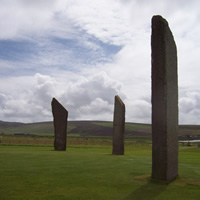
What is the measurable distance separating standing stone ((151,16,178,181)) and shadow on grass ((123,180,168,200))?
493 mm

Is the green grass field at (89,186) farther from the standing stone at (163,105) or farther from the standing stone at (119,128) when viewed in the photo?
the standing stone at (119,128)

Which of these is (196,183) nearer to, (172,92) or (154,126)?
(154,126)

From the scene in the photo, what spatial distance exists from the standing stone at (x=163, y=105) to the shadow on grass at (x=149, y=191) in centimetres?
49

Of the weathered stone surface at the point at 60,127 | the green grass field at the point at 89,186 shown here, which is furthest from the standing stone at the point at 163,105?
the weathered stone surface at the point at 60,127

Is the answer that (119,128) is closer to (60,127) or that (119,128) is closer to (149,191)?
(60,127)

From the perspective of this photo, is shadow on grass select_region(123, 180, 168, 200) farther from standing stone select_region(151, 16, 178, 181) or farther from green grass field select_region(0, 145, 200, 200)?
standing stone select_region(151, 16, 178, 181)

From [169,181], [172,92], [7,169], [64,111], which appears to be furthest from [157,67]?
[64,111]

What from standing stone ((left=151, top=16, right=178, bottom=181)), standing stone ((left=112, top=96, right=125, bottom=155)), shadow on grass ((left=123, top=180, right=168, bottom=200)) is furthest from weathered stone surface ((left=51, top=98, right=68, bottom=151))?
shadow on grass ((left=123, top=180, right=168, bottom=200))

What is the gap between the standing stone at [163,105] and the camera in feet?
29.6

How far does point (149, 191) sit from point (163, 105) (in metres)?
2.84

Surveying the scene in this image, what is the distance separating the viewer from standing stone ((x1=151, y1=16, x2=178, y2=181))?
901cm

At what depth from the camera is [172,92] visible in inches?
380

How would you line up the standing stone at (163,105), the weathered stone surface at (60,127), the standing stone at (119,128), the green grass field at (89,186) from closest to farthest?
the green grass field at (89,186)
the standing stone at (163,105)
the standing stone at (119,128)
the weathered stone surface at (60,127)

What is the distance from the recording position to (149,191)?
306 inches
